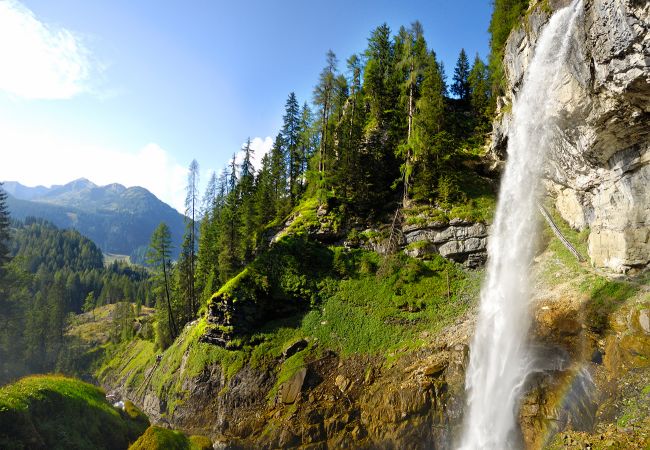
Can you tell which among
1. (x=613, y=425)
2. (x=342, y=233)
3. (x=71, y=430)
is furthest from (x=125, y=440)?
(x=342, y=233)

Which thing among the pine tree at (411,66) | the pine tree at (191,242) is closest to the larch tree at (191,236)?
the pine tree at (191,242)

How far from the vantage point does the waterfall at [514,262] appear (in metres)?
16.2

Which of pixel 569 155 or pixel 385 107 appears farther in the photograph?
pixel 385 107

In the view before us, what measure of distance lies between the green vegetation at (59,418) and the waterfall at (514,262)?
48.7 feet

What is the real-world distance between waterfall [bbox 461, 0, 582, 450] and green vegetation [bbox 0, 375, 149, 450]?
584 inches

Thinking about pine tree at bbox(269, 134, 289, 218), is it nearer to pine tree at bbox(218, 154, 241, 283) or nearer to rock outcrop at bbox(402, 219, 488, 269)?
pine tree at bbox(218, 154, 241, 283)

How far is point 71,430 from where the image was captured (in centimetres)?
933

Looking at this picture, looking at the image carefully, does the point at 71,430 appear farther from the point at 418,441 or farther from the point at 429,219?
the point at 429,219

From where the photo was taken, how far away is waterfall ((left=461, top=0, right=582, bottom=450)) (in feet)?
53.0

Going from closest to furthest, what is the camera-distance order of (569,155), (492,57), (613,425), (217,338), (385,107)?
(613,425), (569,155), (217,338), (492,57), (385,107)

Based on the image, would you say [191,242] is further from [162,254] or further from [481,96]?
[481,96]

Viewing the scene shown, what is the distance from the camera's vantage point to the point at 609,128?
16.8m

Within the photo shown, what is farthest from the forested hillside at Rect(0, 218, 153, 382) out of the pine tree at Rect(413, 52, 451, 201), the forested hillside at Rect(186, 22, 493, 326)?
the pine tree at Rect(413, 52, 451, 201)

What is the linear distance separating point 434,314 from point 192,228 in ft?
93.8
